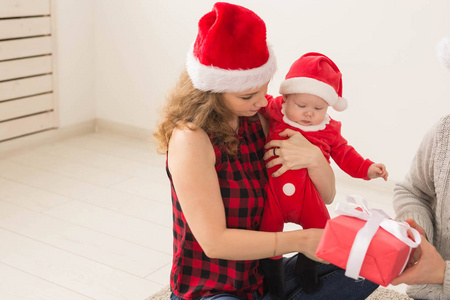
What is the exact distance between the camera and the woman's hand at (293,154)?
61.1 inches

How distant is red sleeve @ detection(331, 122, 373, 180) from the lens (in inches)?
66.6

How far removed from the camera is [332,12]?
311 centimetres

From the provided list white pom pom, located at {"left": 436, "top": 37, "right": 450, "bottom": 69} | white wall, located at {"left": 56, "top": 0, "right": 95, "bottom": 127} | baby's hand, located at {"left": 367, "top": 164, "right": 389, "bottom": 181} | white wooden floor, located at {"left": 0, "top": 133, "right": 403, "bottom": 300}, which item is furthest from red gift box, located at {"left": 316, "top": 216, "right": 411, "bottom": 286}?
white wall, located at {"left": 56, "top": 0, "right": 95, "bottom": 127}

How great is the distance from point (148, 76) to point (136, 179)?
0.86 meters

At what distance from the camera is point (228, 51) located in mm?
1392

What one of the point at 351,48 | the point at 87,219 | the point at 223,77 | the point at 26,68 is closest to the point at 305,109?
the point at 223,77

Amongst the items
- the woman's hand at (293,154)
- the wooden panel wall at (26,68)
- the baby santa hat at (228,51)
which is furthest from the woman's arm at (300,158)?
the wooden panel wall at (26,68)

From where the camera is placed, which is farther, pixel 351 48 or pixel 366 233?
pixel 351 48

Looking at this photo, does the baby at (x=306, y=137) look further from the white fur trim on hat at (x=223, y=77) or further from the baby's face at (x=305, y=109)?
the white fur trim on hat at (x=223, y=77)

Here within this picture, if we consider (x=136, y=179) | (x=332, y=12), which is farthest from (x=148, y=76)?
(x=332, y=12)

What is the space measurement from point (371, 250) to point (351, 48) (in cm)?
204

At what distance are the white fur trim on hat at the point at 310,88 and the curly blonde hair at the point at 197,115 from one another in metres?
0.21

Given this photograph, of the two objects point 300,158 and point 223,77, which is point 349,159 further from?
point 223,77

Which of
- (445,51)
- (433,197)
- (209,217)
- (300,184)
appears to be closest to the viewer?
(209,217)
